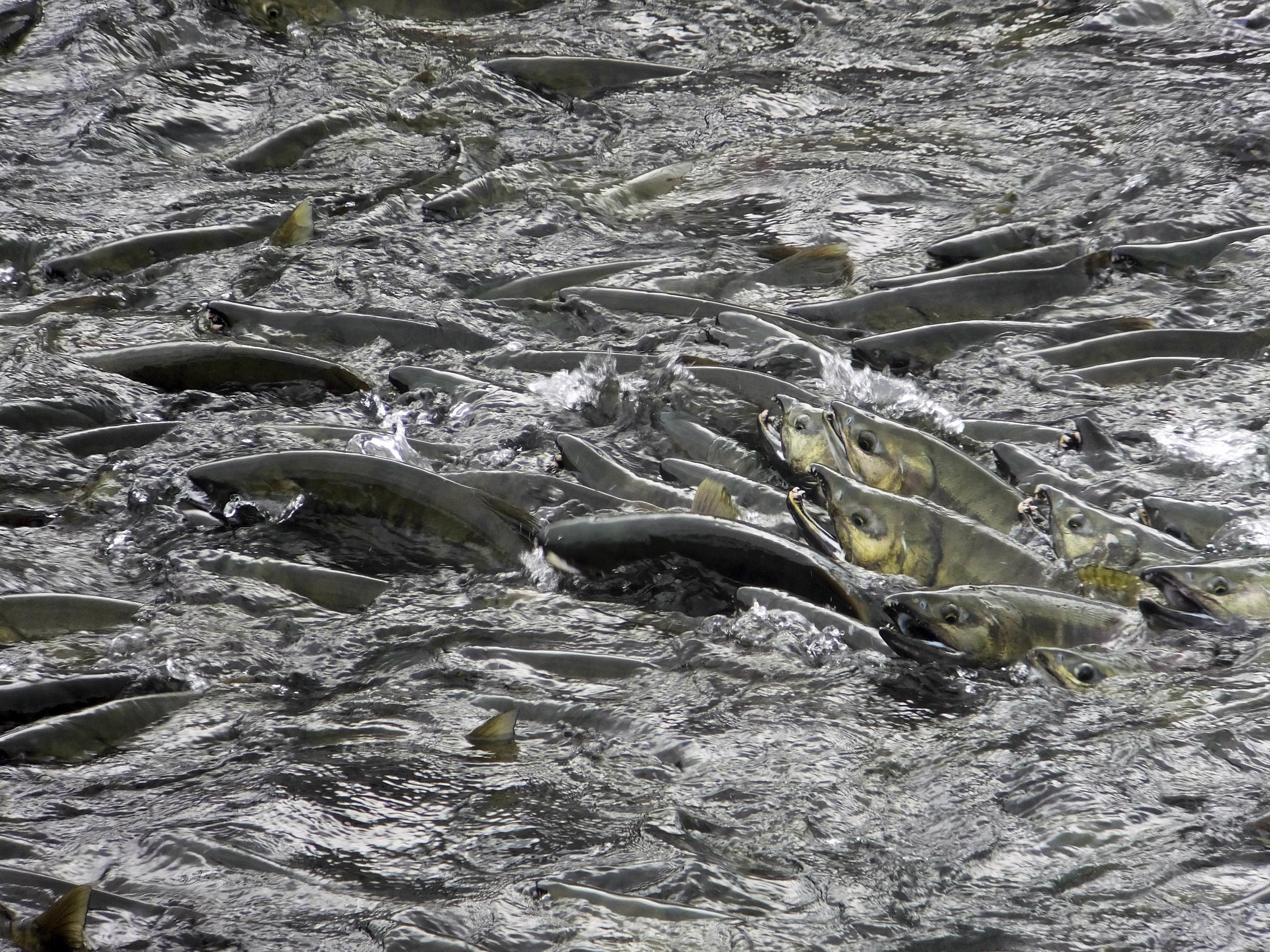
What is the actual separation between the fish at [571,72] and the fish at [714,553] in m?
4.70

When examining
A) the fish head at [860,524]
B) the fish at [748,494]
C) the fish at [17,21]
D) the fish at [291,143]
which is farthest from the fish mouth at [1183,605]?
the fish at [17,21]

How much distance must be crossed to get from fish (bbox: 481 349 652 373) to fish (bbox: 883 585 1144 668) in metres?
1.85

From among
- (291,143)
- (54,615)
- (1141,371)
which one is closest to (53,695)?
(54,615)

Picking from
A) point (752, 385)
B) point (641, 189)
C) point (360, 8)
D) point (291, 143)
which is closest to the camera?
point (752, 385)

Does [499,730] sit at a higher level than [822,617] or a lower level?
lower

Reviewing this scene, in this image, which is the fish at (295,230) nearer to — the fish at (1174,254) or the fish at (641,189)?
the fish at (641,189)

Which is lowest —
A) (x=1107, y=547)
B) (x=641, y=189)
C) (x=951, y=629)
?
(x=951, y=629)

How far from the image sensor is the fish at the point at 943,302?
4898 mm

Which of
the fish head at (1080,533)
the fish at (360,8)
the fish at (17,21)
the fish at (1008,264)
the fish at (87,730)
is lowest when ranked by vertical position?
the fish at (87,730)

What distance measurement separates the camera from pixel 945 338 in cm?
470

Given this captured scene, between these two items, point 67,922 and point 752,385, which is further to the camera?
point 752,385

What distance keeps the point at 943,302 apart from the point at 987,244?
2.09 ft

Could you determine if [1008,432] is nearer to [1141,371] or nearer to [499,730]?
[1141,371]

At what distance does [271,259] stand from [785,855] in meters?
4.12
